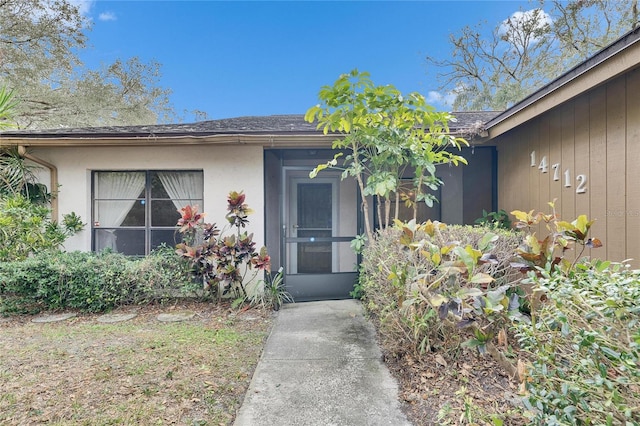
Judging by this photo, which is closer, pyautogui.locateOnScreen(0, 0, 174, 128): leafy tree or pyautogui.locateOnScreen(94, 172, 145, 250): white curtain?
pyautogui.locateOnScreen(94, 172, 145, 250): white curtain

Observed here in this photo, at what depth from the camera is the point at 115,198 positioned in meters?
5.65

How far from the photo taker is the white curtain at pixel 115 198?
5641mm

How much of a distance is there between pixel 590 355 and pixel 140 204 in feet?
19.9

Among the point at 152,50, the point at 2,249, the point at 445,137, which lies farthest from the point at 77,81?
the point at 445,137

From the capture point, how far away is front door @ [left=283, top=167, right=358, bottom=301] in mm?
5598

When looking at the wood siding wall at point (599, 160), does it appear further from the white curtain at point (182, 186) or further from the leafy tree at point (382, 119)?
the white curtain at point (182, 186)

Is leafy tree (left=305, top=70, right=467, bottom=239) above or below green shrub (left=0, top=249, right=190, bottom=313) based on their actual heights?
above

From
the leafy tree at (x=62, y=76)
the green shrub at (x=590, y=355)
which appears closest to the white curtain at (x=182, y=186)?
the green shrub at (x=590, y=355)

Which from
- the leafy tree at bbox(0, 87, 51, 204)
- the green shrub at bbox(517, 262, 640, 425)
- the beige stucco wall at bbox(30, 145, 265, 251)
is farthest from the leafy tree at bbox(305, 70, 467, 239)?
the leafy tree at bbox(0, 87, 51, 204)

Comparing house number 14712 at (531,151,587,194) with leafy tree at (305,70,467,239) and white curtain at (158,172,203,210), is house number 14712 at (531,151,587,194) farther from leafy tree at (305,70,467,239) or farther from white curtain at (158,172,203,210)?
white curtain at (158,172,203,210)

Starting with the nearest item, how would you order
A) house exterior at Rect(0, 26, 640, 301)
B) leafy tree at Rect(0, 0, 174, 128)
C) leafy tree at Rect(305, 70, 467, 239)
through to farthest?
leafy tree at Rect(305, 70, 467, 239)
house exterior at Rect(0, 26, 640, 301)
leafy tree at Rect(0, 0, 174, 128)

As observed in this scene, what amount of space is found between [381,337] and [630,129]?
120 inches

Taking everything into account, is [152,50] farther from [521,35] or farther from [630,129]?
[630,129]

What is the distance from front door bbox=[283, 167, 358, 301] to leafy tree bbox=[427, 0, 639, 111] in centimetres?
1113
